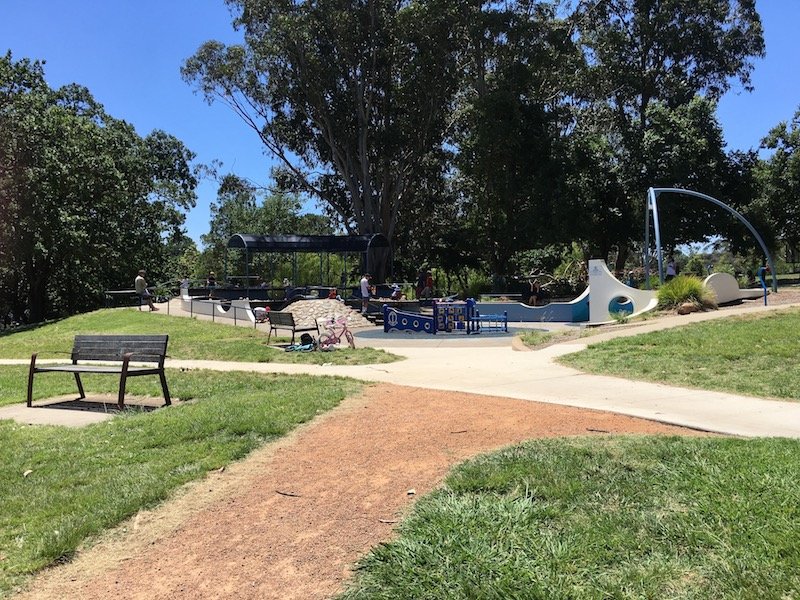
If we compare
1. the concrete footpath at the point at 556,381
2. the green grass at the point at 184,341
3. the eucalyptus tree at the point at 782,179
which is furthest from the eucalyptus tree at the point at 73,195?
the eucalyptus tree at the point at 782,179

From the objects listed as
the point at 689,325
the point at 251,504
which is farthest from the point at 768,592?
the point at 689,325

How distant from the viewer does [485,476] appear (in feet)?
15.1

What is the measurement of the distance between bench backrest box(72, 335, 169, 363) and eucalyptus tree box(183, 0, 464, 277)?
88.7 feet

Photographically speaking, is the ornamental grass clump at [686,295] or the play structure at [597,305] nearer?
the ornamental grass clump at [686,295]

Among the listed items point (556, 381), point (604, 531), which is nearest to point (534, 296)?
point (556, 381)

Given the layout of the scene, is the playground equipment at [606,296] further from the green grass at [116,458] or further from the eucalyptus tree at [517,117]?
the green grass at [116,458]

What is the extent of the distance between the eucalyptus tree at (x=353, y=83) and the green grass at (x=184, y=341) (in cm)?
1641

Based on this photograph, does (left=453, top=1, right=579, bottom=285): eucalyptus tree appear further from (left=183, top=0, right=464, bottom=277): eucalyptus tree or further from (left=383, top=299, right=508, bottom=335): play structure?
(left=383, top=299, right=508, bottom=335): play structure

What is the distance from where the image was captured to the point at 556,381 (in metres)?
9.54

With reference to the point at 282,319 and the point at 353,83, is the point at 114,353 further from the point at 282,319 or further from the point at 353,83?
the point at 353,83

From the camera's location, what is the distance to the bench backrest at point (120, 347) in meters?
8.93

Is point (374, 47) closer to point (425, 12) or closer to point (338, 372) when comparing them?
point (425, 12)

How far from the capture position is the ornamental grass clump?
1720 cm

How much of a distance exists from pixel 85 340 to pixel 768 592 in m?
9.47
